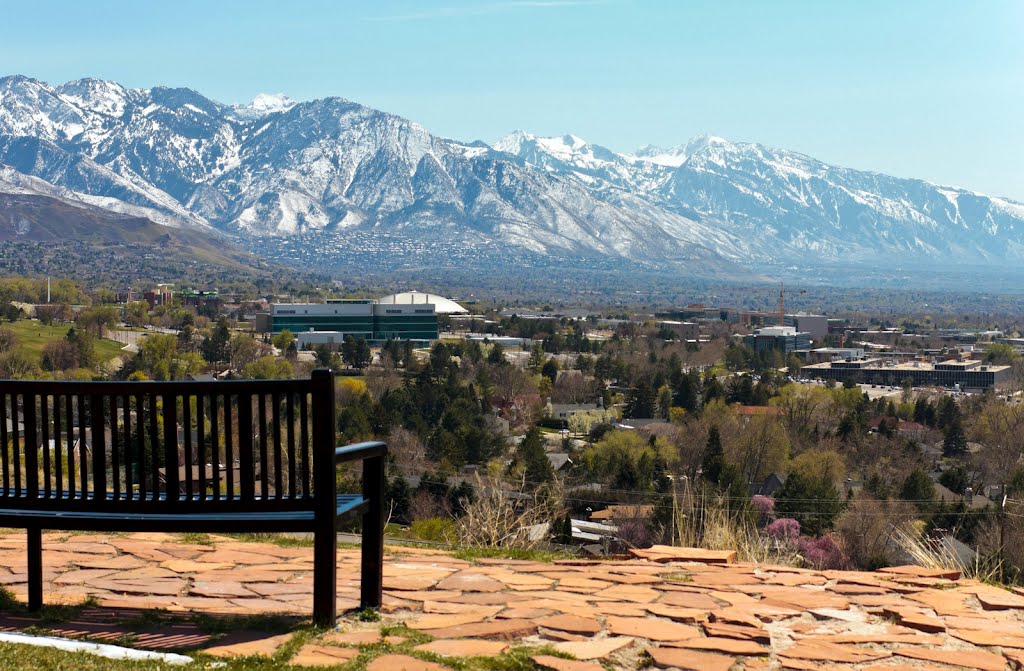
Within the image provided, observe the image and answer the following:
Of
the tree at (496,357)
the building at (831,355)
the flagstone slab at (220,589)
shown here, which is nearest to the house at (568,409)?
the tree at (496,357)

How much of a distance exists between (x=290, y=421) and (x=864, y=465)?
152ft

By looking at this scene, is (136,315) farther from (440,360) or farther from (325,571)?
(325,571)

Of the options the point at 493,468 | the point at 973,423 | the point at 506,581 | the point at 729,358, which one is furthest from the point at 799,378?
the point at 506,581

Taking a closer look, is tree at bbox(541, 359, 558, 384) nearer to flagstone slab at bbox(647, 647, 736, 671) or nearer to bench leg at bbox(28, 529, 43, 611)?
bench leg at bbox(28, 529, 43, 611)

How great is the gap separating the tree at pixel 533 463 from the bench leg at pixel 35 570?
30.1m

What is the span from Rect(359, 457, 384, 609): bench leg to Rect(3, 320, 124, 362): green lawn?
76.9 metres

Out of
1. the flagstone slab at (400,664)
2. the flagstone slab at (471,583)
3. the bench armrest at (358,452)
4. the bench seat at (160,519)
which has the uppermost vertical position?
the bench armrest at (358,452)

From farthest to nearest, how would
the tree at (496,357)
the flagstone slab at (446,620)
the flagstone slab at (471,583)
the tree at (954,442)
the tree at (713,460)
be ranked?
the tree at (496,357) < the tree at (954,442) < the tree at (713,460) < the flagstone slab at (471,583) < the flagstone slab at (446,620)

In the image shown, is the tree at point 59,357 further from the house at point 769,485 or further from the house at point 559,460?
the house at point 769,485

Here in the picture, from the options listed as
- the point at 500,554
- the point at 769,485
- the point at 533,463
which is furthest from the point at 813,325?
the point at 500,554

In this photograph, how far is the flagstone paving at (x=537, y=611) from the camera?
5109 millimetres

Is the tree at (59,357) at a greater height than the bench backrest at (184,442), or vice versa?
the bench backrest at (184,442)

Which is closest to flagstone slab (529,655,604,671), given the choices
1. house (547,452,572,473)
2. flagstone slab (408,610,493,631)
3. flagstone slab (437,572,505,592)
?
flagstone slab (408,610,493,631)

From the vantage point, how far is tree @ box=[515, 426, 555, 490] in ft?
128
